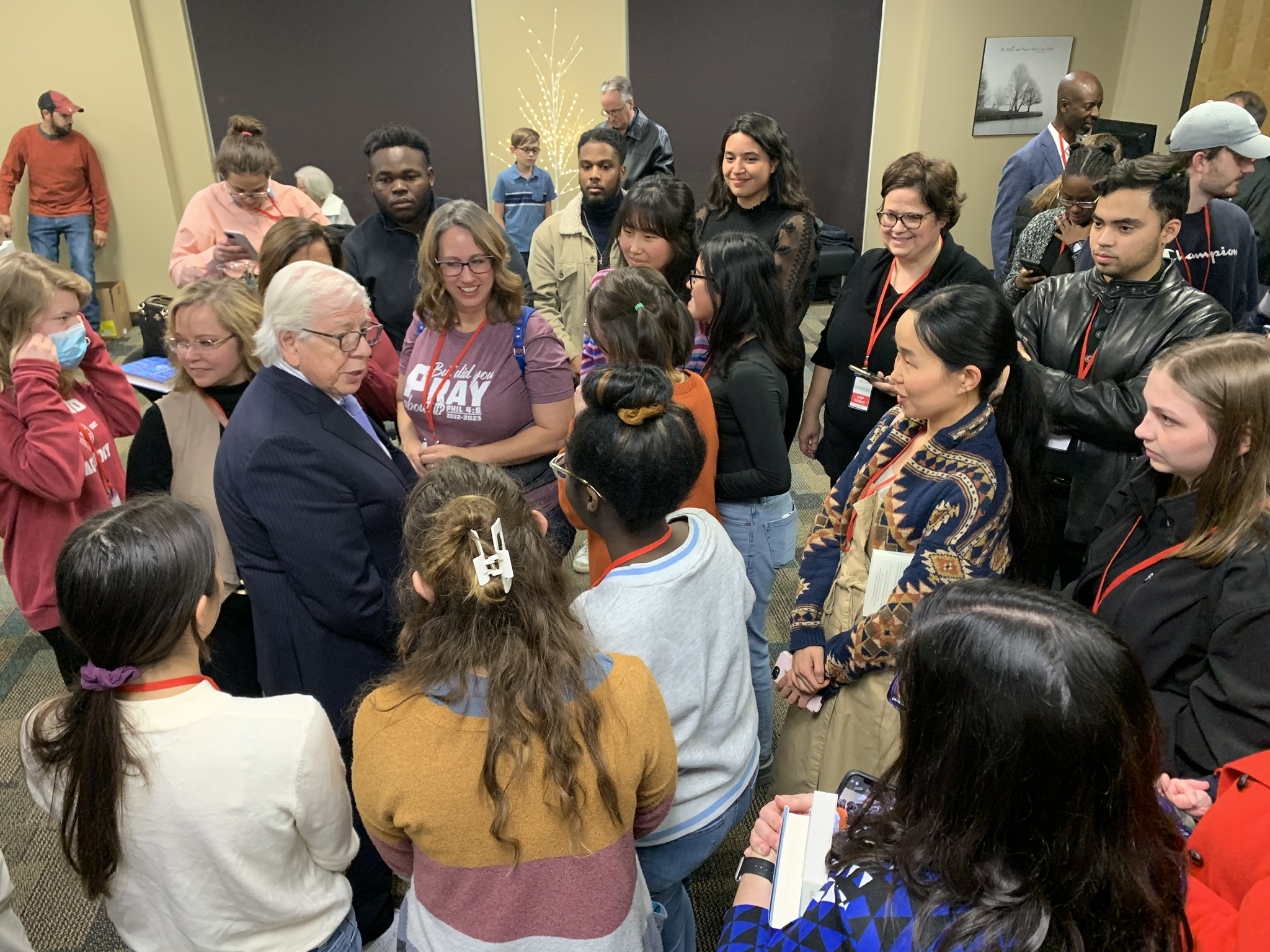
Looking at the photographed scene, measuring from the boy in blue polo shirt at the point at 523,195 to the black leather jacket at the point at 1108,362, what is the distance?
175 inches

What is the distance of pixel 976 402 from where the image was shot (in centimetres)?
171

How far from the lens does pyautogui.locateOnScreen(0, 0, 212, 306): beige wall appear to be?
6.25 meters

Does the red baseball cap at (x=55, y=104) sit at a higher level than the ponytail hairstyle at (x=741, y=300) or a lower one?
higher

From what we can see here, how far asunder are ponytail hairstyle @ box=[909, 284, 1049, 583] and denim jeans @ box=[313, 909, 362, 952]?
4.75ft

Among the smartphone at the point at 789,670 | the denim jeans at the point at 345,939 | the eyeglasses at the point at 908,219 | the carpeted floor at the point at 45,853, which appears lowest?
the carpeted floor at the point at 45,853

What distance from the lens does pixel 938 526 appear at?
162 cm

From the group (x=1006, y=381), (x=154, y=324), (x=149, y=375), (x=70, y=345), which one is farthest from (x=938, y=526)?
(x=154, y=324)

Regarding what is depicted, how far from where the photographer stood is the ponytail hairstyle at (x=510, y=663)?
1.04 metres

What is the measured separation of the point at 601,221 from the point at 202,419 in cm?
193

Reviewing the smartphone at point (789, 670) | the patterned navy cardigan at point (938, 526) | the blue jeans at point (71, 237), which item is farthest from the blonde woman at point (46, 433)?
the blue jeans at point (71, 237)

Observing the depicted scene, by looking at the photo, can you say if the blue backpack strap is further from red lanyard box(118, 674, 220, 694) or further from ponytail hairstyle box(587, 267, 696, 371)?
red lanyard box(118, 674, 220, 694)

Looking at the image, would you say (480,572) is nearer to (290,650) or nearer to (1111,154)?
(290,650)

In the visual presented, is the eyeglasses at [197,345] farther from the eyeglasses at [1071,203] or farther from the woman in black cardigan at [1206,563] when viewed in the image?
the eyeglasses at [1071,203]

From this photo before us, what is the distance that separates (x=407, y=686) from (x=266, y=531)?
2.41 ft
